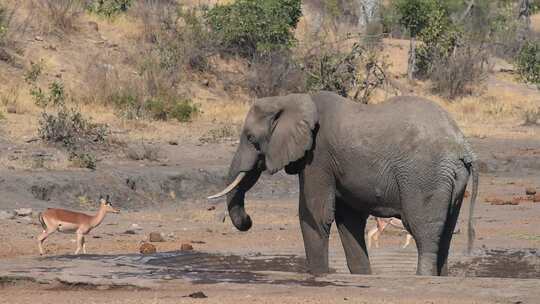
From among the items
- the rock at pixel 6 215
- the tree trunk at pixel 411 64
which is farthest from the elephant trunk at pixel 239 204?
the tree trunk at pixel 411 64

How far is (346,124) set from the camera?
1148cm

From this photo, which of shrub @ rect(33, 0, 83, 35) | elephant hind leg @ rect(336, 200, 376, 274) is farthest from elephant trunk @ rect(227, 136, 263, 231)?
shrub @ rect(33, 0, 83, 35)

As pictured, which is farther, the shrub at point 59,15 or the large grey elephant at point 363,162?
the shrub at point 59,15

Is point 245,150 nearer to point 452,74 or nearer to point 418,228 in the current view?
point 418,228

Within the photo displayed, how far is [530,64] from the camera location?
117ft

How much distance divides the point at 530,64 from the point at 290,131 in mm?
25173

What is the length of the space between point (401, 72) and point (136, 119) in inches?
532

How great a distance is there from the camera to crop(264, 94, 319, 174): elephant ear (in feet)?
37.5

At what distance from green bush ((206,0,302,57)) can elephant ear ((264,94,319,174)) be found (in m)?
21.1

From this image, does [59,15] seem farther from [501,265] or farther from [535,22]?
[535,22]

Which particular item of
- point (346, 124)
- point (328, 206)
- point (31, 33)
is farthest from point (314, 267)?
point (31, 33)

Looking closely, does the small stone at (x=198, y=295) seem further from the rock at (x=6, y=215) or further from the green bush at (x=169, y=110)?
the green bush at (x=169, y=110)

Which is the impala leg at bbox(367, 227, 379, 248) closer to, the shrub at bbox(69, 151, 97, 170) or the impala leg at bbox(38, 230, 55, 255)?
the impala leg at bbox(38, 230, 55, 255)

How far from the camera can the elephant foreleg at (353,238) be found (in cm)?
1209
